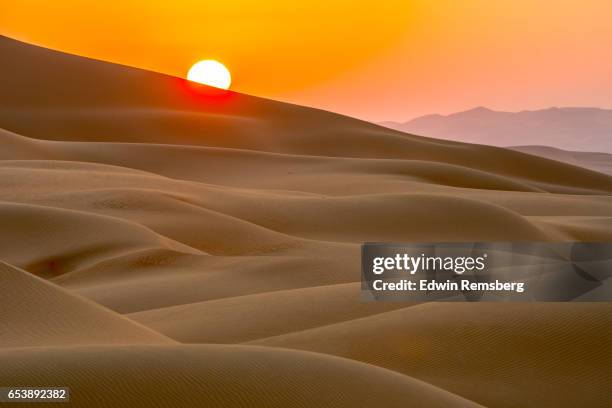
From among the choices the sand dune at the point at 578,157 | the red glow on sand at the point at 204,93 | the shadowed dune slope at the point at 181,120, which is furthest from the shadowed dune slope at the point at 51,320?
the sand dune at the point at 578,157

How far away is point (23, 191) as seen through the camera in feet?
45.0

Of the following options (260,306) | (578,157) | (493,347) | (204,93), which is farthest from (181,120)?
(578,157)

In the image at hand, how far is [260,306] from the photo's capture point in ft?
21.9

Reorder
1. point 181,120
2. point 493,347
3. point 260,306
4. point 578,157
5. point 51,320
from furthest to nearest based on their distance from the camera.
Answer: point 578,157 → point 181,120 → point 260,306 → point 493,347 → point 51,320

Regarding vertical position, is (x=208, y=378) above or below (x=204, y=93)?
below

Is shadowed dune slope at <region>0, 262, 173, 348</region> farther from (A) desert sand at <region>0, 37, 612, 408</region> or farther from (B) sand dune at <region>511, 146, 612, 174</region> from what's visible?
(B) sand dune at <region>511, 146, 612, 174</region>

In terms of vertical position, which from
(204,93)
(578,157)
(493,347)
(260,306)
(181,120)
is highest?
(578,157)

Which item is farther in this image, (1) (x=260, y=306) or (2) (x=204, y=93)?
(2) (x=204, y=93)

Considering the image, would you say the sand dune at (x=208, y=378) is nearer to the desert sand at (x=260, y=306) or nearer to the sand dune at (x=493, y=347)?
the desert sand at (x=260, y=306)

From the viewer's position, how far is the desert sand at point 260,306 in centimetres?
377

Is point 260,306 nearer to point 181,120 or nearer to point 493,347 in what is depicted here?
point 493,347

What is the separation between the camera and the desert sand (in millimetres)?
3773

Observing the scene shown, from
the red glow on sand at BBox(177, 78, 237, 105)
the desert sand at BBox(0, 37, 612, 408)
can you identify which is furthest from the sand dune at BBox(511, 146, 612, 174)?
the desert sand at BBox(0, 37, 612, 408)

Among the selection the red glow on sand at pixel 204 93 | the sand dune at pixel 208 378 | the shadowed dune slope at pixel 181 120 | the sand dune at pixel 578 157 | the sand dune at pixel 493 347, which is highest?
the sand dune at pixel 578 157
